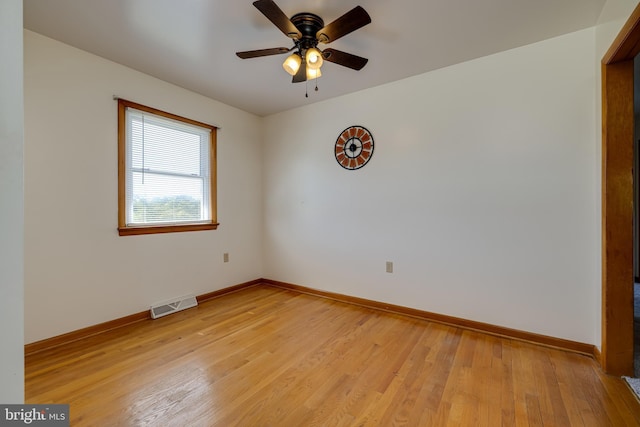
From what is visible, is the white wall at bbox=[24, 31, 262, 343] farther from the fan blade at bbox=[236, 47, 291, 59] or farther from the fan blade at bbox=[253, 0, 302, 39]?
the fan blade at bbox=[253, 0, 302, 39]

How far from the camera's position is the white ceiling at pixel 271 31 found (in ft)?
6.05

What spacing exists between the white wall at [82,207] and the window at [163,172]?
0.09m

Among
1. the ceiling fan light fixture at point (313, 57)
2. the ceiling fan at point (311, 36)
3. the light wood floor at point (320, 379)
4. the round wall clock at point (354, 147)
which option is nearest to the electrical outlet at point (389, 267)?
the light wood floor at point (320, 379)

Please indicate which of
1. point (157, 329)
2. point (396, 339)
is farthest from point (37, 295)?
point (396, 339)

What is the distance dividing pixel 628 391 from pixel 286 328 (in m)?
2.38

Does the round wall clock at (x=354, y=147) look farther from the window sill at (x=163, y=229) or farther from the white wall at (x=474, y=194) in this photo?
the window sill at (x=163, y=229)

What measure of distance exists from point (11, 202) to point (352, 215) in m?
2.86

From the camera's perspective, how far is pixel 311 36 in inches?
76.7

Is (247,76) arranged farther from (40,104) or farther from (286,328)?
(286,328)

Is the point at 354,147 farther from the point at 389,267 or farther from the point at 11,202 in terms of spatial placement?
the point at 11,202

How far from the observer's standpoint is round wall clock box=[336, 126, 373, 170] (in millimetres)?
3146

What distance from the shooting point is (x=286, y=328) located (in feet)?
8.52

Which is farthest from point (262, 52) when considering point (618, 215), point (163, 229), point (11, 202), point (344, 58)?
point (618, 215)

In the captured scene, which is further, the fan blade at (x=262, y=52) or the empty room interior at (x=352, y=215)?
the fan blade at (x=262, y=52)
